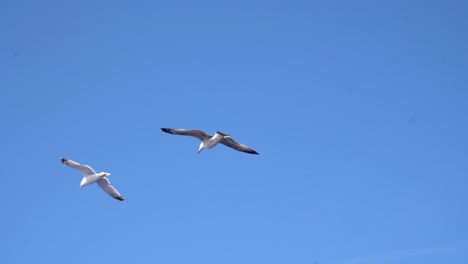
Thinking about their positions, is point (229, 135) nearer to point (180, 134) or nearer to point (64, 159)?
point (180, 134)

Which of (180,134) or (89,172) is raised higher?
(180,134)

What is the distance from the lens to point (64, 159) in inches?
1812

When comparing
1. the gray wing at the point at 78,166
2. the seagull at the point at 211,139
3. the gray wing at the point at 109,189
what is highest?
the seagull at the point at 211,139

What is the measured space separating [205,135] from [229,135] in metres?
1.67

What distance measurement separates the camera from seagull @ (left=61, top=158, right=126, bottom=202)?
4638 centimetres

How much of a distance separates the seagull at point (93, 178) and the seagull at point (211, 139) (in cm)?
423

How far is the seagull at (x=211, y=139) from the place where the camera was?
4711 cm

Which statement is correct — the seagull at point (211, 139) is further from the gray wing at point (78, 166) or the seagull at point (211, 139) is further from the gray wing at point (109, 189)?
the gray wing at point (78, 166)

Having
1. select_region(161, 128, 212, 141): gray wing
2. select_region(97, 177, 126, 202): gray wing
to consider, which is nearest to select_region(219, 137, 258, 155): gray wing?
select_region(161, 128, 212, 141): gray wing

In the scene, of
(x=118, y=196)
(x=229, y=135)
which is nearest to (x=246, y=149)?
(x=229, y=135)

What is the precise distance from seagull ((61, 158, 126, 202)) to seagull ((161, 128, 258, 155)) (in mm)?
4230

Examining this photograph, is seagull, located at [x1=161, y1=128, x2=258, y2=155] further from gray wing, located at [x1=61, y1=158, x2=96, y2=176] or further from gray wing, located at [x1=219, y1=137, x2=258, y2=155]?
gray wing, located at [x1=61, y1=158, x2=96, y2=176]

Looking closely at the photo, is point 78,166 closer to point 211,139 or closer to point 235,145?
point 211,139

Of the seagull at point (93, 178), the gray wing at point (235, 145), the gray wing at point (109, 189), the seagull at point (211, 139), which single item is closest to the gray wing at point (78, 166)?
the seagull at point (93, 178)
